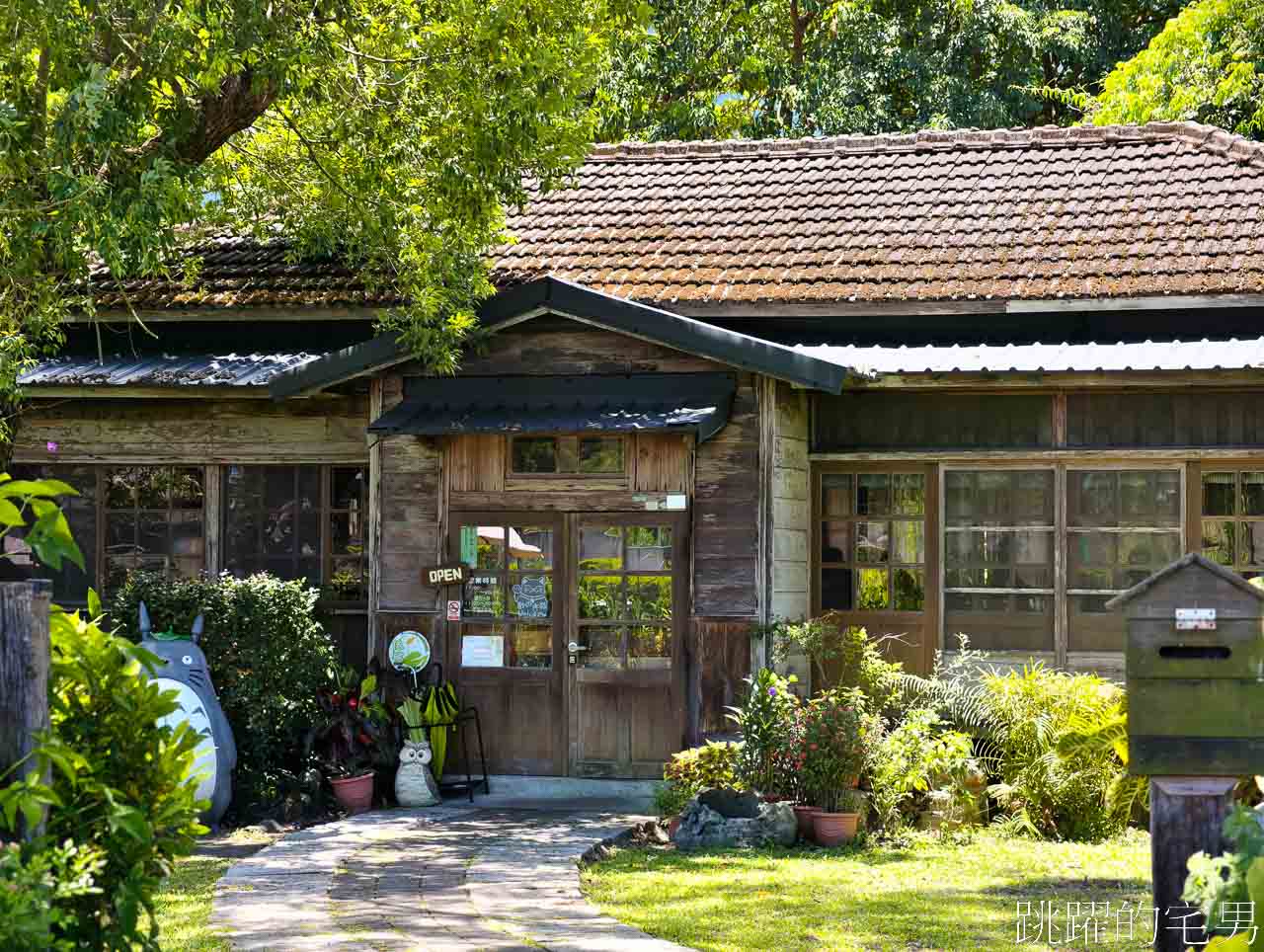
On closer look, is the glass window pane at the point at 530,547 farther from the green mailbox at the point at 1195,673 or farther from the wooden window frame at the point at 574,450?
the green mailbox at the point at 1195,673

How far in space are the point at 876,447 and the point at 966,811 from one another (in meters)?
3.10

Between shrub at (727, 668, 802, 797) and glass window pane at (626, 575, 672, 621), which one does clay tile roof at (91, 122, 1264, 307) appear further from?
shrub at (727, 668, 802, 797)

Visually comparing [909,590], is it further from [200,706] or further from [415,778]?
[200,706]

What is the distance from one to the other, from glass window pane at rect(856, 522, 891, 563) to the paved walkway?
312 centimetres

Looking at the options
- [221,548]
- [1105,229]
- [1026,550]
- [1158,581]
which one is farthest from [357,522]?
[1158,581]

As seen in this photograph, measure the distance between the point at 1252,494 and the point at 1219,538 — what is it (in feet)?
1.34

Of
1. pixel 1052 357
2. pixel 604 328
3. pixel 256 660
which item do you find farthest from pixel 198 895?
pixel 1052 357

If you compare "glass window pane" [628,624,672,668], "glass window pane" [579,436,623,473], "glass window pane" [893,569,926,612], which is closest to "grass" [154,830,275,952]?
"glass window pane" [628,624,672,668]

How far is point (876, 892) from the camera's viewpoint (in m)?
9.06

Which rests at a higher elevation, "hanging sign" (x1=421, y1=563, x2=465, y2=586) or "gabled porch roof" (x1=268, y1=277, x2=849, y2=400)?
"gabled porch roof" (x1=268, y1=277, x2=849, y2=400)

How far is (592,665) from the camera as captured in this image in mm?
12594

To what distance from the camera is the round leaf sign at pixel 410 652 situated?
12.7 m

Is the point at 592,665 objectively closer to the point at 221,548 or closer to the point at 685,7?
the point at 221,548

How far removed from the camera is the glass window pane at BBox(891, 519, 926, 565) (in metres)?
13.1
